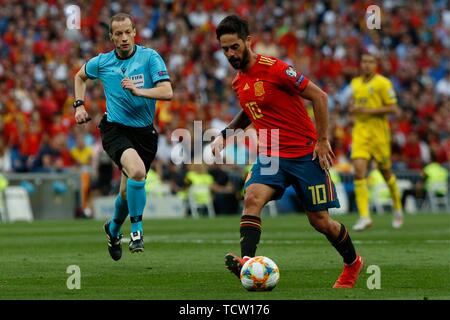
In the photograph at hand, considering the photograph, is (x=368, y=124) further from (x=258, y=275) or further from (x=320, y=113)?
(x=258, y=275)

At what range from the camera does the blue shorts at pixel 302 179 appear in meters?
9.41

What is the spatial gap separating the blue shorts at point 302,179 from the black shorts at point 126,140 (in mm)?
2426

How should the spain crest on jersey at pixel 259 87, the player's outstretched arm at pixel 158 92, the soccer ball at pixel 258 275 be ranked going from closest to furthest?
the soccer ball at pixel 258 275 < the spain crest on jersey at pixel 259 87 < the player's outstretched arm at pixel 158 92

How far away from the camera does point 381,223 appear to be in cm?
2078

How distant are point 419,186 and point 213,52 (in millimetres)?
6779

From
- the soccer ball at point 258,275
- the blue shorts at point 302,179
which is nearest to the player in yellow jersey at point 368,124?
the blue shorts at point 302,179

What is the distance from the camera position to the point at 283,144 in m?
9.49

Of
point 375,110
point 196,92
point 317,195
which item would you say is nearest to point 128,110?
point 317,195

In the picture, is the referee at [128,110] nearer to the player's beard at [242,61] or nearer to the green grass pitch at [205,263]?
the green grass pitch at [205,263]

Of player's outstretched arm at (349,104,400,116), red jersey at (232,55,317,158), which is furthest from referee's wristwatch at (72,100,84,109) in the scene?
player's outstretched arm at (349,104,400,116)

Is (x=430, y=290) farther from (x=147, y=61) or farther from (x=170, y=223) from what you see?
(x=170, y=223)

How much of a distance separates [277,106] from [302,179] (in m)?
0.65

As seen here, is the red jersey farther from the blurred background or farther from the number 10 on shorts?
the blurred background
